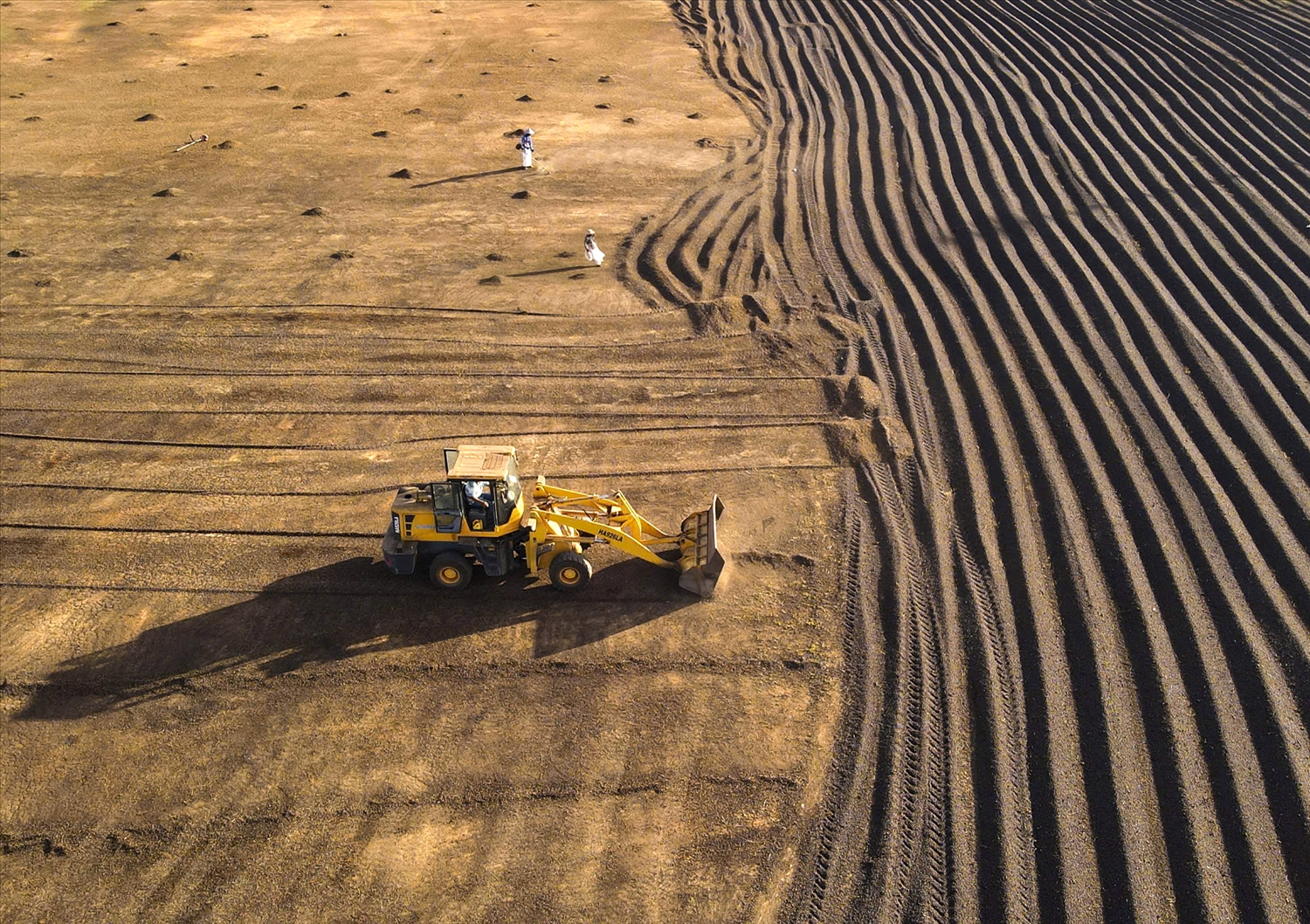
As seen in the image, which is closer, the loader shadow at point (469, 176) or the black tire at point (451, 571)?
the black tire at point (451, 571)

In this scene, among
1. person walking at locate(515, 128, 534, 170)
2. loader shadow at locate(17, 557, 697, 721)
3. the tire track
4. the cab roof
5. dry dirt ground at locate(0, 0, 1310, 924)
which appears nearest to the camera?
the tire track

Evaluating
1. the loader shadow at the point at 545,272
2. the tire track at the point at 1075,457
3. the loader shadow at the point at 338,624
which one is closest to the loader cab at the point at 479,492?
the loader shadow at the point at 338,624

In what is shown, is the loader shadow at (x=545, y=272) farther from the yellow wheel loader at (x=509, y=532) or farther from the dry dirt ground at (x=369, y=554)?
the yellow wheel loader at (x=509, y=532)

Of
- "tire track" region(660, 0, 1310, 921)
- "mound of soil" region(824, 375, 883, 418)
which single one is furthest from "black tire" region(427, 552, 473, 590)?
"mound of soil" region(824, 375, 883, 418)

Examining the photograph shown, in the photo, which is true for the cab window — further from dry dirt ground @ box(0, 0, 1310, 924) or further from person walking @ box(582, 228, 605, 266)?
person walking @ box(582, 228, 605, 266)

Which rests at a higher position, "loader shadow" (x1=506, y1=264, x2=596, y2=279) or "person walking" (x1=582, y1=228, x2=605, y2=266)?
"person walking" (x1=582, y1=228, x2=605, y2=266)

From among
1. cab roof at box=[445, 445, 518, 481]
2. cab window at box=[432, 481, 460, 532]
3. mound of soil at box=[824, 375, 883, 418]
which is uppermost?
Result: cab roof at box=[445, 445, 518, 481]

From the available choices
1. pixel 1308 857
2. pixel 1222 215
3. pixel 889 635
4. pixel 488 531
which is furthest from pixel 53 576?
pixel 1222 215
